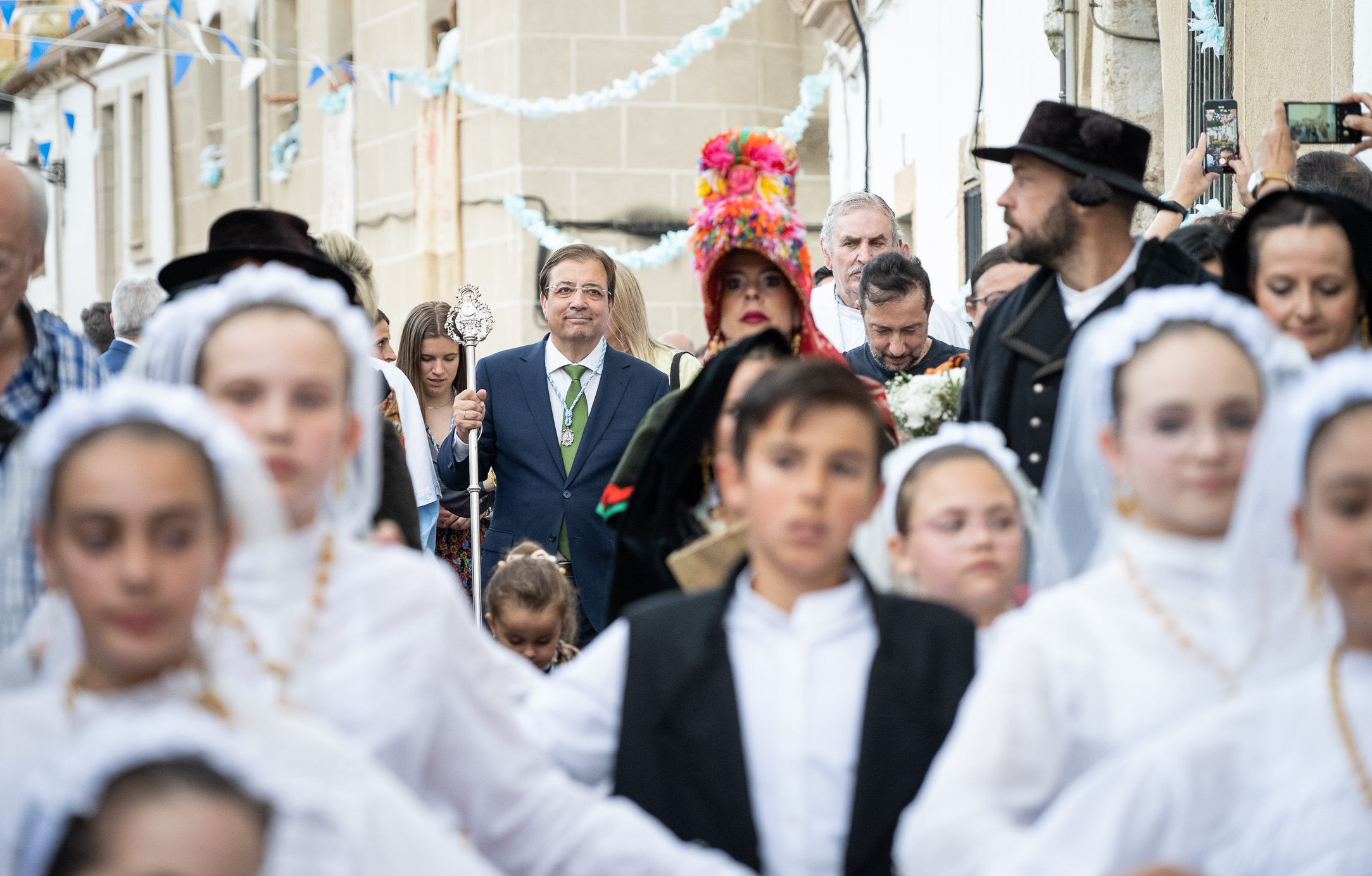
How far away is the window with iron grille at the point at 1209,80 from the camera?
7105 mm

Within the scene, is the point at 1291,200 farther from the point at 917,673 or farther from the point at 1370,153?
the point at 1370,153

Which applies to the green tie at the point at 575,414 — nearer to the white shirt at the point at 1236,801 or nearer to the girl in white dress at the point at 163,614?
the girl in white dress at the point at 163,614

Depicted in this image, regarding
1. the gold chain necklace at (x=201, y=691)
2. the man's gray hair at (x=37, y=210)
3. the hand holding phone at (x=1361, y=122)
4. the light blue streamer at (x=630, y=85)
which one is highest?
the light blue streamer at (x=630, y=85)

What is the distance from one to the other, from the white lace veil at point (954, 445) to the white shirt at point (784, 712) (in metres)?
0.69

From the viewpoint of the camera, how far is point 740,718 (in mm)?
2621

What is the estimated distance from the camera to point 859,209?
6375mm

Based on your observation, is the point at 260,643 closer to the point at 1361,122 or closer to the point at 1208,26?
the point at 1361,122

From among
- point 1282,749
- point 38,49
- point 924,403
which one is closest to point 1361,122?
point 924,403

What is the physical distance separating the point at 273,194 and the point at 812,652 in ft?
63.9

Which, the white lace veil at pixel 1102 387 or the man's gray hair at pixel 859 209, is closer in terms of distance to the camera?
the white lace veil at pixel 1102 387

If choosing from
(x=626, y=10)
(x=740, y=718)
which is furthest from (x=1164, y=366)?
(x=626, y=10)

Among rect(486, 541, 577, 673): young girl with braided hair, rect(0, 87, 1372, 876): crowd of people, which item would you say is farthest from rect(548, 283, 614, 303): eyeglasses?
rect(0, 87, 1372, 876): crowd of people

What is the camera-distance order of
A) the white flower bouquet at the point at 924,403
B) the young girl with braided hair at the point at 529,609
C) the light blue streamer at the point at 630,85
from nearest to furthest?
1. the white flower bouquet at the point at 924,403
2. the young girl with braided hair at the point at 529,609
3. the light blue streamer at the point at 630,85

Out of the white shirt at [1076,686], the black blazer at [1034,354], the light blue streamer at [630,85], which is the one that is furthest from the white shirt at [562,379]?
the light blue streamer at [630,85]
